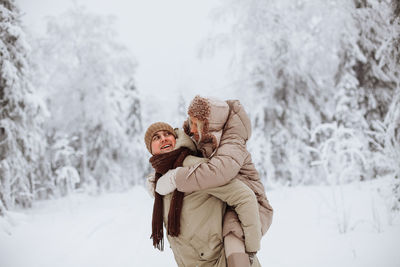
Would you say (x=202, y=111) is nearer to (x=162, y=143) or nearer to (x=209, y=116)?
(x=209, y=116)

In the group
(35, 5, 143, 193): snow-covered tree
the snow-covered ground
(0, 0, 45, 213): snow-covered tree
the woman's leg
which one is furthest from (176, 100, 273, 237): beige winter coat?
(35, 5, 143, 193): snow-covered tree

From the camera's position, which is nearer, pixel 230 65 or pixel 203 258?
pixel 203 258

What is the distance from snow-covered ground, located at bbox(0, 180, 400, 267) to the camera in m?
3.89

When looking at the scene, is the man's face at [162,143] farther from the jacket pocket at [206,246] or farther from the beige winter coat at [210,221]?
the jacket pocket at [206,246]

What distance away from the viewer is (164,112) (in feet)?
96.3

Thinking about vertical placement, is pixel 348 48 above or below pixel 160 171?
above

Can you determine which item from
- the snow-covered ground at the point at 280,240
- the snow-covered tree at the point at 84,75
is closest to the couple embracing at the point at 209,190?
the snow-covered ground at the point at 280,240

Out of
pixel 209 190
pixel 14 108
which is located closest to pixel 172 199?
pixel 209 190

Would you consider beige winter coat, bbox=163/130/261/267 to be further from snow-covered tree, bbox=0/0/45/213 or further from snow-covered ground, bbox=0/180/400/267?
snow-covered tree, bbox=0/0/45/213

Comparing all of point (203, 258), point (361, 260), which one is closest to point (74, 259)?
point (203, 258)

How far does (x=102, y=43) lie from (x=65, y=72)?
2484 mm

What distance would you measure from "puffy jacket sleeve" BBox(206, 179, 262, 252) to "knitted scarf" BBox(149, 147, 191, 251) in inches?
11.8

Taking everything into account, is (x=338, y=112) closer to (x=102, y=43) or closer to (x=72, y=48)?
(x=102, y=43)

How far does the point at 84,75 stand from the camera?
14.9 m
